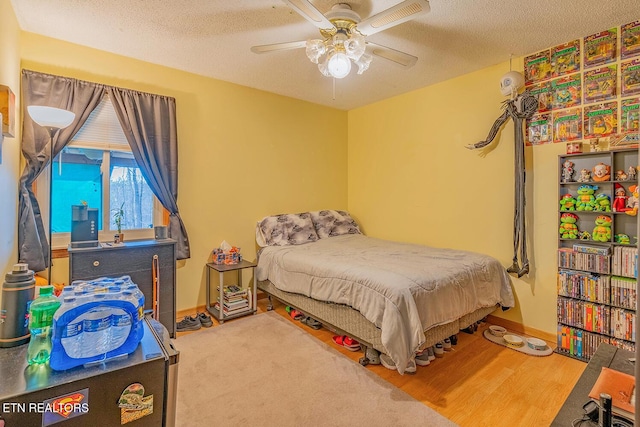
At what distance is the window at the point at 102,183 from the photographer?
2648 millimetres

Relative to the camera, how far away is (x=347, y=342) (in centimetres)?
262

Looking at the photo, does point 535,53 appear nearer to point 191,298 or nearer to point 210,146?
point 210,146

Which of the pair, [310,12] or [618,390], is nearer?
[618,390]

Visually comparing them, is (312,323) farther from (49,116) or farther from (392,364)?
(49,116)

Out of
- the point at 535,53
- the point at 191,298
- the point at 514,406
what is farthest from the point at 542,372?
the point at 191,298

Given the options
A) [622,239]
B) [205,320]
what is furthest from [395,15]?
[205,320]

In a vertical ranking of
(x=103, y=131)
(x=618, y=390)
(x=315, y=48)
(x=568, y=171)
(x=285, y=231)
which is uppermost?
(x=315, y=48)

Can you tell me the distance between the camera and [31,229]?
7.76ft

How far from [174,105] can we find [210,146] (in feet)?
1.75

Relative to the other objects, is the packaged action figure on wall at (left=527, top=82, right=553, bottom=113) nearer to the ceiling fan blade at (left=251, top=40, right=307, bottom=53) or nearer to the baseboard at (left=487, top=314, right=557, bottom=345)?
the baseboard at (left=487, top=314, right=557, bottom=345)

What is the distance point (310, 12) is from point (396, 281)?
5.79 feet

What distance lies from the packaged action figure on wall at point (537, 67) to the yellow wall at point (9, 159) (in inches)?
157

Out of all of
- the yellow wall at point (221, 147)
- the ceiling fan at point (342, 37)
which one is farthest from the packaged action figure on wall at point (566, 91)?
the yellow wall at point (221, 147)

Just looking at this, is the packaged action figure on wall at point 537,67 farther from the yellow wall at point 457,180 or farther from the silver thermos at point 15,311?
the silver thermos at point 15,311
